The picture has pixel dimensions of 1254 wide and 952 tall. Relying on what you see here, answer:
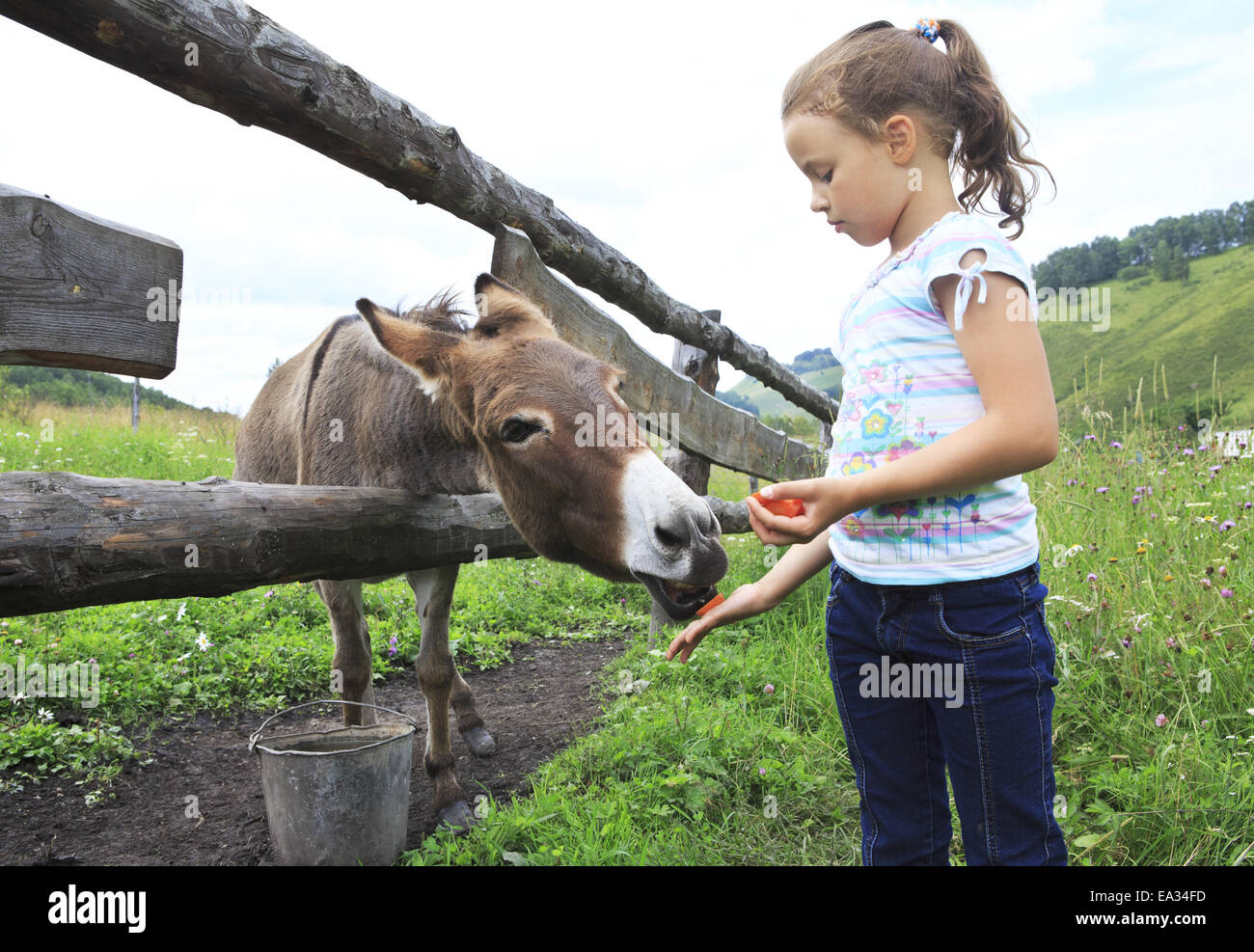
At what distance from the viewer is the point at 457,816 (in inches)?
134

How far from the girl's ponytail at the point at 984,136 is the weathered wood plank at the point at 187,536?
2082 millimetres

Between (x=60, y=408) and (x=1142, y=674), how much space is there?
14164 mm

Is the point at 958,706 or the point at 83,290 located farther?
the point at 83,290

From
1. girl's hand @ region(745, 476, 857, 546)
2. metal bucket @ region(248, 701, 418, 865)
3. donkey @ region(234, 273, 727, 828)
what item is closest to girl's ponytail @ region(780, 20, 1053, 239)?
girl's hand @ region(745, 476, 857, 546)

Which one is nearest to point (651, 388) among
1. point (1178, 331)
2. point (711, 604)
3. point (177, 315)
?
point (711, 604)

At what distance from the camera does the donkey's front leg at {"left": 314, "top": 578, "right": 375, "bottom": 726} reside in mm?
3723

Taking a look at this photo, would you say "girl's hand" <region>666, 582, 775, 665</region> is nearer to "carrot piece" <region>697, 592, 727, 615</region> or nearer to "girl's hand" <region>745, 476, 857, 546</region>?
"carrot piece" <region>697, 592, 727, 615</region>

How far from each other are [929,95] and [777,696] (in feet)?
9.46

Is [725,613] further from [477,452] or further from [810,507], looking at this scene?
[477,452]

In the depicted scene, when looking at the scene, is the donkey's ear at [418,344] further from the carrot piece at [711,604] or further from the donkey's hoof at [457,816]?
the donkey's hoof at [457,816]

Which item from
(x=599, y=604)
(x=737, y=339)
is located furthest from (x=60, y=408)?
(x=737, y=339)

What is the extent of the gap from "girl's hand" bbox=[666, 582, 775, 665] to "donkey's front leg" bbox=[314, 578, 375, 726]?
2.39 meters

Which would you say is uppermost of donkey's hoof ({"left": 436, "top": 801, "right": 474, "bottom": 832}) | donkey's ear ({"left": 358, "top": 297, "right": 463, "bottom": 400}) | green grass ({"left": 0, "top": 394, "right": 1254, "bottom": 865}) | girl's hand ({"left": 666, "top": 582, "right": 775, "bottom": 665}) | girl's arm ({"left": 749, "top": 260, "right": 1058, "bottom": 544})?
donkey's ear ({"left": 358, "top": 297, "right": 463, "bottom": 400})
